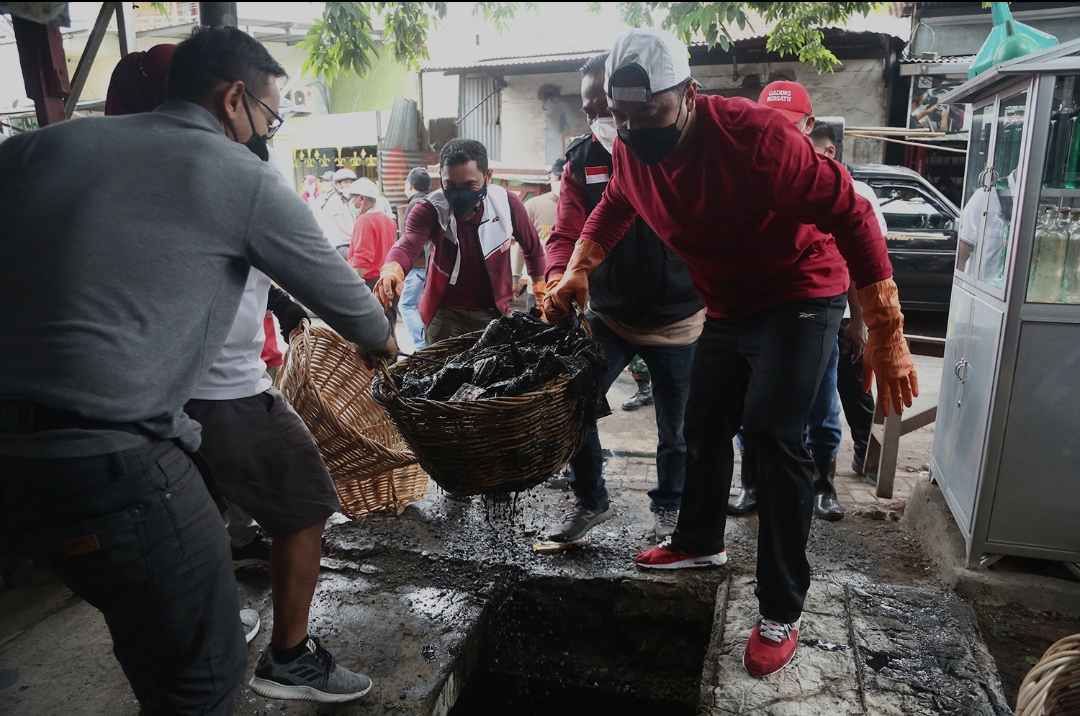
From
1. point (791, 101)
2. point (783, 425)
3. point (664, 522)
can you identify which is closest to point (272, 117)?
point (783, 425)

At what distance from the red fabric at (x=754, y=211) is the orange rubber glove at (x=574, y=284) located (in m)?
0.30

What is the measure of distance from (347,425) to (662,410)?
4.67 ft

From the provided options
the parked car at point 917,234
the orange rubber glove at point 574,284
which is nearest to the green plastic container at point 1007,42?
the orange rubber glove at point 574,284

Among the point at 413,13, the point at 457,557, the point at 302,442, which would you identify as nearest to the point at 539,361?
the point at 302,442

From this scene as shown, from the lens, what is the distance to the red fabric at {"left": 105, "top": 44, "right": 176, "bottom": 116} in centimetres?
222

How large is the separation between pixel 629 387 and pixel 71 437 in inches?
229

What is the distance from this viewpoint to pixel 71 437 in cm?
144

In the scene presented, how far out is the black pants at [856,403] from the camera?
4266 mm

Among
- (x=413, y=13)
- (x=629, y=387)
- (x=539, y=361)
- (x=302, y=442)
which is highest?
(x=413, y=13)

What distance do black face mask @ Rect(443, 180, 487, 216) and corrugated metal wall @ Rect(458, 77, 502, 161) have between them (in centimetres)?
1049

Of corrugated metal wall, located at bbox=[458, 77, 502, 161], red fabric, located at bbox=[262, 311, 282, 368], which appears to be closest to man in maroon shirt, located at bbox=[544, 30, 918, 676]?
red fabric, located at bbox=[262, 311, 282, 368]

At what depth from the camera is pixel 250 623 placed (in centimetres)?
265

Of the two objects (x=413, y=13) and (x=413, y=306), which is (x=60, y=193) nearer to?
(x=413, y=306)

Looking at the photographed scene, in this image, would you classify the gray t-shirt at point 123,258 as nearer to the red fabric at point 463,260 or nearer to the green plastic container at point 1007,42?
the red fabric at point 463,260
